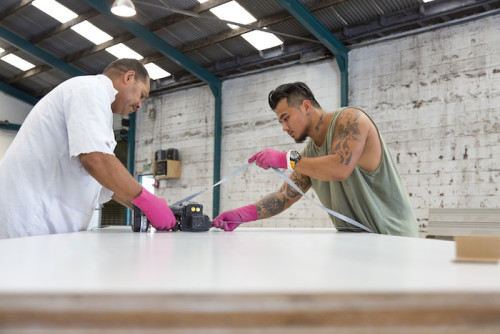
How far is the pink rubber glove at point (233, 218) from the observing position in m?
2.08

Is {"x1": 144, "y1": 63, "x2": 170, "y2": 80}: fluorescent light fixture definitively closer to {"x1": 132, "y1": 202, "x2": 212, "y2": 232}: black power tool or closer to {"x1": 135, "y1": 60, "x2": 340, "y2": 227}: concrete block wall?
{"x1": 135, "y1": 60, "x2": 340, "y2": 227}: concrete block wall

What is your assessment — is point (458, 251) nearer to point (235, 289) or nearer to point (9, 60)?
point (235, 289)

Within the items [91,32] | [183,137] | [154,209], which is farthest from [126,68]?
[183,137]

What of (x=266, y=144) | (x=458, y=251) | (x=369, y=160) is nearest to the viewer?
(x=458, y=251)

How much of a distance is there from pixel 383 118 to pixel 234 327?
6.44 m

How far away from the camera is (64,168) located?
1794mm

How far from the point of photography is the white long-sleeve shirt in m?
1.67

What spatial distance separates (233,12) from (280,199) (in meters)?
4.93

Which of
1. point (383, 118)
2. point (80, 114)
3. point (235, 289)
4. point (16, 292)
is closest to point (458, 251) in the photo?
point (235, 289)

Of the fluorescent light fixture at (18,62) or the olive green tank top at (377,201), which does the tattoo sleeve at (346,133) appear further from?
the fluorescent light fixture at (18,62)

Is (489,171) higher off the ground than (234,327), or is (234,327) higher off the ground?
(489,171)

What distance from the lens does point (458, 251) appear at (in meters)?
0.67

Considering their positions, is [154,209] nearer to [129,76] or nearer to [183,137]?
[129,76]

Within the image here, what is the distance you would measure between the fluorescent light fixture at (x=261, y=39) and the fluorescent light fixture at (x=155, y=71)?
2.36 meters
